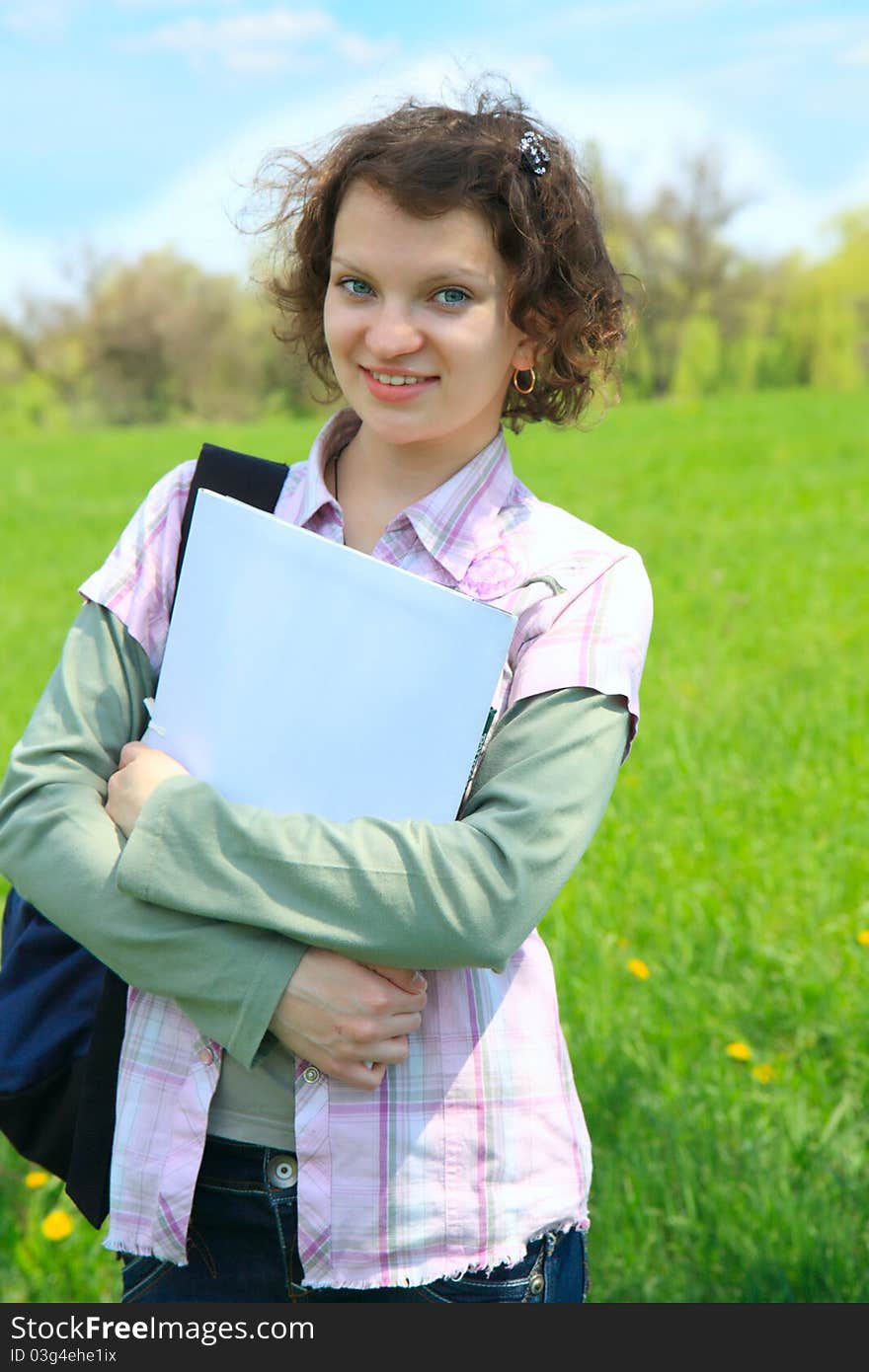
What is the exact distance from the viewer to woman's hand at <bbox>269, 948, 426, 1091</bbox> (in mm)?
1392

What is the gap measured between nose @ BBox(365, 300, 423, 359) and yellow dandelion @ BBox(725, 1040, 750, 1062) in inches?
71.6

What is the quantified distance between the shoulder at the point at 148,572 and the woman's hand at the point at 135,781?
16 cm

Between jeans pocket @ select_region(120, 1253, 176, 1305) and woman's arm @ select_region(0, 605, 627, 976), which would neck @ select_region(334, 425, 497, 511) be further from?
jeans pocket @ select_region(120, 1253, 176, 1305)

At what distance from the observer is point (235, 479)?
1653mm

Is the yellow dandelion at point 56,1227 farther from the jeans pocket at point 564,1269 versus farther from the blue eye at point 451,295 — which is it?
the blue eye at point 451,295

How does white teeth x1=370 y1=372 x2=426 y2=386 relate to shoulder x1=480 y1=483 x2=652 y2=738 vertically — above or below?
above

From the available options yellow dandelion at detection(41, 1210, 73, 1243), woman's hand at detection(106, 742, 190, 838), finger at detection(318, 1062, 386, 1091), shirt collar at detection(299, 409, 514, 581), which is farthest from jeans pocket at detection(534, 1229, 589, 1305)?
yellow dandelion at detection(41, 1210, 73, 1243)

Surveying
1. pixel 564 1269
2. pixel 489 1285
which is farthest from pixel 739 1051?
pixel 489 1285

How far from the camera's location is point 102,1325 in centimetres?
158

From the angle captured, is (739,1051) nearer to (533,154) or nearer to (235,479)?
(235,479)

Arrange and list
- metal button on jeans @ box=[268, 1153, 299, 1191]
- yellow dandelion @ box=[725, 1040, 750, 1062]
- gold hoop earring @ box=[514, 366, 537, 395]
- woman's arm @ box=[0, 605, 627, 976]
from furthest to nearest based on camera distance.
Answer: yellow dandelion @ box=[725, 1040, 750, 1062] < gold hoop earring @ box=[514, 366, 537, 395] < metal button on jeans @ box=[268, 1153, 299, 1191] < woman's arm @ box=[0, 605, 627, 976]

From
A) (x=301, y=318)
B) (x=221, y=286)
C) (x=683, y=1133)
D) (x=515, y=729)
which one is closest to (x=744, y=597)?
Answer: (x=683, y=1133)

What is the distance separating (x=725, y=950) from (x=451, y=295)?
2.07 meters

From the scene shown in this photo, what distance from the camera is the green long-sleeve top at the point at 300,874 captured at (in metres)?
1.36
